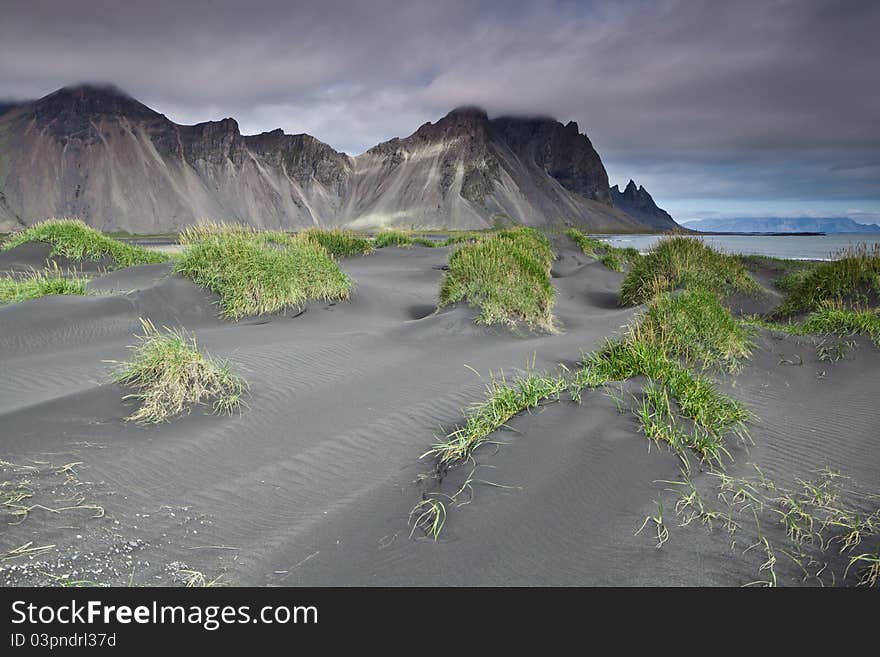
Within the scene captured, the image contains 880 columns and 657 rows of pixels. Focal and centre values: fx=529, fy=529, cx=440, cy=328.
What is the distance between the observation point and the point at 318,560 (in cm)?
323

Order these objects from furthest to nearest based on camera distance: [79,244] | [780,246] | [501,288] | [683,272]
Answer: [780,246]
[79,244]
[683,272]
[501,288]

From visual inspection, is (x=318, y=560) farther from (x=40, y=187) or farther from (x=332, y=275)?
(x=40, y=187)

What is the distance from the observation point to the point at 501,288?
378 inches

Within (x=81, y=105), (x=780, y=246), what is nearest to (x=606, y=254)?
(x=780, y=246)

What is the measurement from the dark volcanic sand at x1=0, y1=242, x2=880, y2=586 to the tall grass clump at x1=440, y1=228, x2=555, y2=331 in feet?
5.33

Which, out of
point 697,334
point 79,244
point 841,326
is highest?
point 79,244

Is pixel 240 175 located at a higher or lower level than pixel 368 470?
higher

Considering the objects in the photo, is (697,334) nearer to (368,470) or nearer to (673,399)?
(673,399)

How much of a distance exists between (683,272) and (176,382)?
11.7 m

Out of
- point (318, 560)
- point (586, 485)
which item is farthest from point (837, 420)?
point (318, 560)

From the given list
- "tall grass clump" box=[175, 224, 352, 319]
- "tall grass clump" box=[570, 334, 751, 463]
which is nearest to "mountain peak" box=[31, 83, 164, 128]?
"tall grass clump" box=[175, 224, 352, 319]

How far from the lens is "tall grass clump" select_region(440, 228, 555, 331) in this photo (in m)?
9.36

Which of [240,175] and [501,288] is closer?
[501,288]
